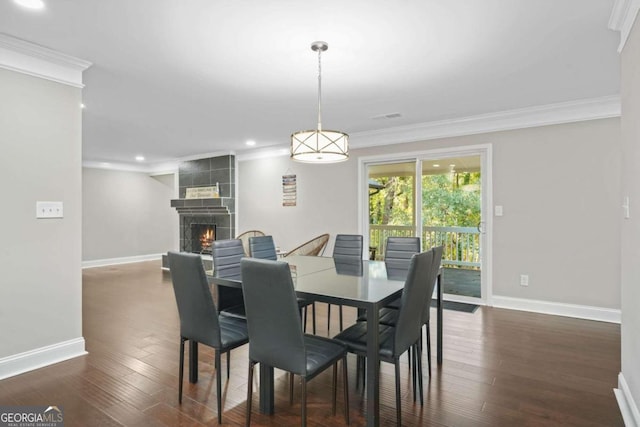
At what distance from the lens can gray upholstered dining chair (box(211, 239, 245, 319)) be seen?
2.69 metres

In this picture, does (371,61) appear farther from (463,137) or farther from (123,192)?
(123,192)

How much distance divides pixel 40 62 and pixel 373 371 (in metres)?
3.22

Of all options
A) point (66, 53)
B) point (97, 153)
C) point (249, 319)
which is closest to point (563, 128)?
point (249, 319)

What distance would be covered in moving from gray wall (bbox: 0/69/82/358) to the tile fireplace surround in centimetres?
399

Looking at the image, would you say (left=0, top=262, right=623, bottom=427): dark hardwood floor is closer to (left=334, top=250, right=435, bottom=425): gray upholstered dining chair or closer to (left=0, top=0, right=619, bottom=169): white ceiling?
(left=334, top=250, right=435, bottom=425): gray upholstered dining chair

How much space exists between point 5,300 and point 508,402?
352cm

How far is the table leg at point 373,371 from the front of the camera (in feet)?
5.85

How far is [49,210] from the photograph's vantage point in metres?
2.72

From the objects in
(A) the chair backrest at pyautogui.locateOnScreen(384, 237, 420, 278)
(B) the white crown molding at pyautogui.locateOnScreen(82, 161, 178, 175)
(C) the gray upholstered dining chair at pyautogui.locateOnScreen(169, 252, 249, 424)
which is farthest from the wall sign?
(C) the gray upholstered dining chair at pyautogui.locateOnScreen(169, 252, 249, 424)

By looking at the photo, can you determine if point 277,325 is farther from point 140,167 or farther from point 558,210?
point 140,167

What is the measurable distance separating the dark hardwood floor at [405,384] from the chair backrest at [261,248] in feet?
3.00

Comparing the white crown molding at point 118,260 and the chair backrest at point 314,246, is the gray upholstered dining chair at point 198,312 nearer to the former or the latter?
the chair backrest at point 314,246

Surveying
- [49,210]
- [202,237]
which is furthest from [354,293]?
[202,237]

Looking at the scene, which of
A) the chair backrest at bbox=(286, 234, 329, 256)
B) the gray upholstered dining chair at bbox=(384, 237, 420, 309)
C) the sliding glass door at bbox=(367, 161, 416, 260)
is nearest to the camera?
the gray upholstered dining chair at bbox=(384, 237, 420, 309)
